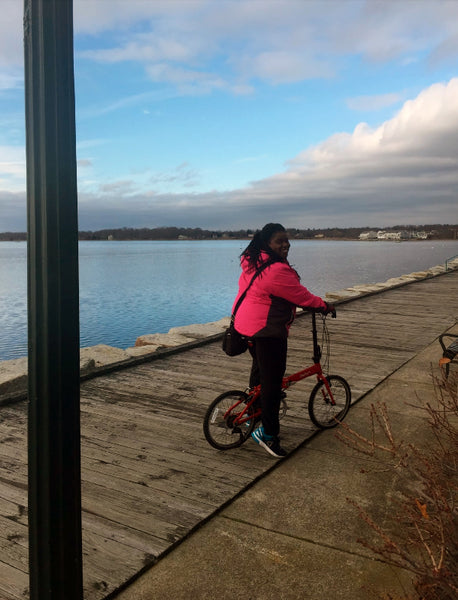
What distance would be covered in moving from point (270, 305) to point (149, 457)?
67.2 inches

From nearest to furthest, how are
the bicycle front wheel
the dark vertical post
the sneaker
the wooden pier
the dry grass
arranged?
the dark vertical post, the dry grass, the wooden pier, the sneaker, the bicycle front wheel

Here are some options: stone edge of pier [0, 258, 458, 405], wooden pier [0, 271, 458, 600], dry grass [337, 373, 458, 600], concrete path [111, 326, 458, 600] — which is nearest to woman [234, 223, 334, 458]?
concrete path [111, 326, 458, 600]

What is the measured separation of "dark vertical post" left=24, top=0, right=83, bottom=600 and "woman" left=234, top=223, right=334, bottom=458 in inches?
99.7

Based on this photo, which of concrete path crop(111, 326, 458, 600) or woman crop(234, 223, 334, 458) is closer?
concrete path crop(111, 326, 458, 600)

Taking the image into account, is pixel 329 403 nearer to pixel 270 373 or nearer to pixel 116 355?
pixel 270 373

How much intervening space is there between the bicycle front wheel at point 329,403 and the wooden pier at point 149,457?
18 cm

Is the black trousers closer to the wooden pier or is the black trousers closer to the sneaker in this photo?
the sneaker

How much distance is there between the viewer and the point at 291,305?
178 inches

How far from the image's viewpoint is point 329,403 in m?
5.45

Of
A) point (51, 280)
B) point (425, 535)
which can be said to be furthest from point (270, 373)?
point (51, 280)

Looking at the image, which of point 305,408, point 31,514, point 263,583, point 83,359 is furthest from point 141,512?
point 83,359

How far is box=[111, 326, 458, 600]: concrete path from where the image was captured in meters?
3.01

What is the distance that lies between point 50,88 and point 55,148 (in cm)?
20

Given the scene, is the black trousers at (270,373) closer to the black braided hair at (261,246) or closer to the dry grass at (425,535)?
the black braided hair at (261,246)
